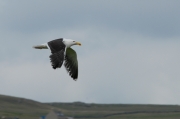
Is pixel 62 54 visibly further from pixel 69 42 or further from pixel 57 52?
pixel 69 42

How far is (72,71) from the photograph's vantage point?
25766mm

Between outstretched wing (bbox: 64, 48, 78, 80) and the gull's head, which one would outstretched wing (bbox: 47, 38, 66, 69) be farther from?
outstretched wing (bbox: 64, 48, 78, 80)

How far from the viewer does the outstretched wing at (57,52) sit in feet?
68.7

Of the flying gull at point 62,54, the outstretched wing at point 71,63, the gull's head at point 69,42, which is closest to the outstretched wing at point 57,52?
the flying gull at point 62,54

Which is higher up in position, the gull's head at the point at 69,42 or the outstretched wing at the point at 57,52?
the gull's head at the point at 69,42

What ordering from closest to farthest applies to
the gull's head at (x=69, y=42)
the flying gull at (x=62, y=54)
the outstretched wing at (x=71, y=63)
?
the flying gull at (x=62, y=54), the gull's head at (x=69, y=42), the outstretched wing at (x=71, y=63)

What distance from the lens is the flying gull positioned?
21355 millimetres

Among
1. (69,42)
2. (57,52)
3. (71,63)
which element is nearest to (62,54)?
(57,52)

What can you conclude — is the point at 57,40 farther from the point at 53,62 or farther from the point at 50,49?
the point at 53,62

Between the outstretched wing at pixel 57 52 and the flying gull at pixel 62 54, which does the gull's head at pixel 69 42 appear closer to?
the flying gull at pixel 62 54

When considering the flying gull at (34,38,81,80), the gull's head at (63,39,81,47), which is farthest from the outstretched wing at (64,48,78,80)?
the gull's head at (63,39,81,47)

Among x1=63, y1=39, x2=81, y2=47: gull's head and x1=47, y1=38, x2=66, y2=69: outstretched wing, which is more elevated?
x1=63, y1=39, x2=81, y2=47: gull's head

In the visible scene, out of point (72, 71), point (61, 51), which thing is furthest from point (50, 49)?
point (72, 71)

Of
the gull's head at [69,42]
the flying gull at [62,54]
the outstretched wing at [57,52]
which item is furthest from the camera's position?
the gull's head at [69,42]
